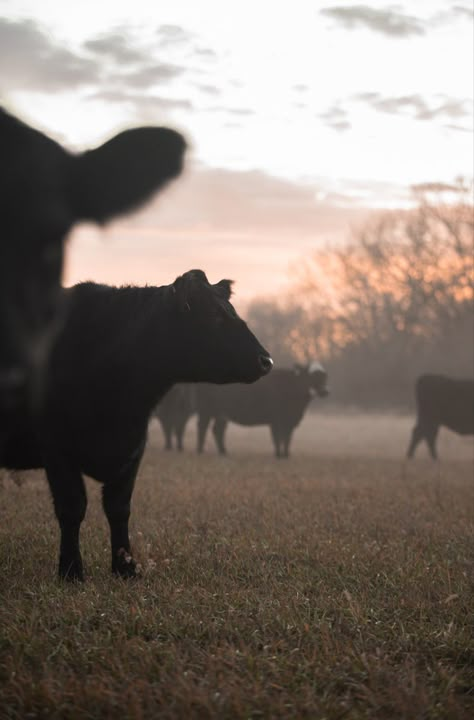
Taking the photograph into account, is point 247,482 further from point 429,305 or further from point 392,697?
point 429,305

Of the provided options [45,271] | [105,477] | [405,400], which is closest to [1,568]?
[105,477]

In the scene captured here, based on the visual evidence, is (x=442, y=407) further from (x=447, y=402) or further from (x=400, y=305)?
(x=400, y=305)

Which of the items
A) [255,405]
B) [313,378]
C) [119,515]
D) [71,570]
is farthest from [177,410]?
[71,570]

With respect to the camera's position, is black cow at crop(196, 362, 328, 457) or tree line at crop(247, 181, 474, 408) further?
tree line at crop(247, 181, 474, 408)

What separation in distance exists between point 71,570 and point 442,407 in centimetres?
1552

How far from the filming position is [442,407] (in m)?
19.5

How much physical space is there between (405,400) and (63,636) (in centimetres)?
3593

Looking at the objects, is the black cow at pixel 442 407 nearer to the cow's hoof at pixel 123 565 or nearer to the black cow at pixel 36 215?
the cow's hoof at pixel 123 565

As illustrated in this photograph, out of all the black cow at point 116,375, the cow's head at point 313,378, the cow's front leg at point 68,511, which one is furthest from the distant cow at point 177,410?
the cow's front leg at point 68,511

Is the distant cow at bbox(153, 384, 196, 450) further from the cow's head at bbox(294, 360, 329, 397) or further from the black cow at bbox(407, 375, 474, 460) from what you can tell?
the black cow at bbox(407, 375, 474, 460)

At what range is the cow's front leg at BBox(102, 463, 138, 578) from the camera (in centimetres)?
528

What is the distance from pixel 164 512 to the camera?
821 centimetres

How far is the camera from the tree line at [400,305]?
38875 mm

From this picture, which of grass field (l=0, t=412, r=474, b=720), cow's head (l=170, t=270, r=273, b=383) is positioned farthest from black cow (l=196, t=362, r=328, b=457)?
cow's head (l=170, t=270, r=273, b=383)
